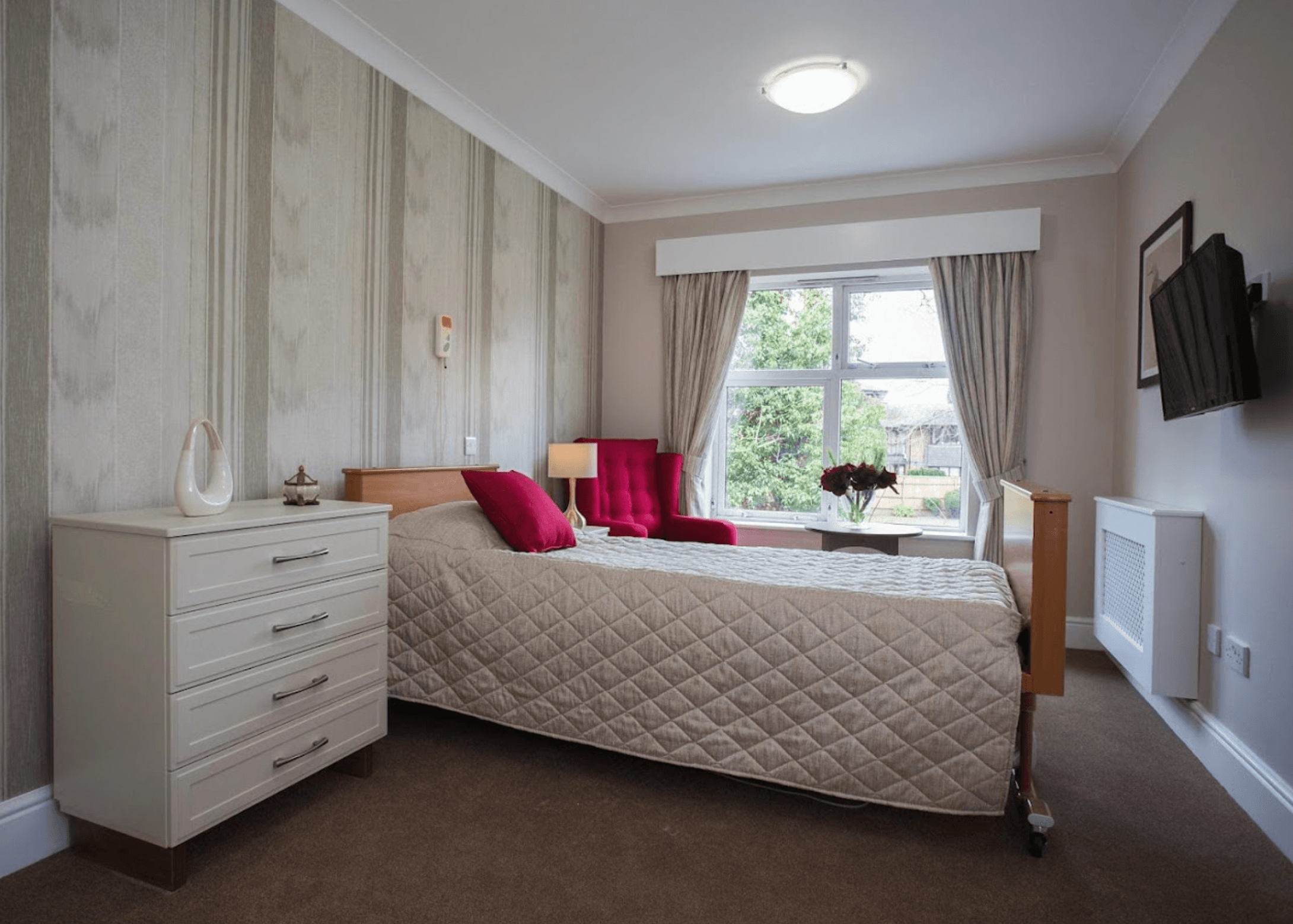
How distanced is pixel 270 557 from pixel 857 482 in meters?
2.81

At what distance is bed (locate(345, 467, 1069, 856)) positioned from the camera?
183 centimetres

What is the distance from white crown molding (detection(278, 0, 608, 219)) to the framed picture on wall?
2.98 meters

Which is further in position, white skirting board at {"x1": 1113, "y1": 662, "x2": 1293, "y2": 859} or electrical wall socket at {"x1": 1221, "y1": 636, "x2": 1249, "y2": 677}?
electrical wall socket at {"x1": 1221, "y1": 636, "x2": 1249, "y2": 677}

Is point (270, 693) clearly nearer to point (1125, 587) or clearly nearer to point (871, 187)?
point (1125, 587)

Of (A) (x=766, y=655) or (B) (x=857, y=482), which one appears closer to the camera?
(A) (x=766, y=655)

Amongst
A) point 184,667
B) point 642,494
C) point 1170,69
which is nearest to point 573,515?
point 642,494

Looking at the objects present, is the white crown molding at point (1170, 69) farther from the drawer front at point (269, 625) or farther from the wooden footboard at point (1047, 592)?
the drawer front at point (269, 625)

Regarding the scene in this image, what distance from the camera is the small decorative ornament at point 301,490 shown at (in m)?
2.12

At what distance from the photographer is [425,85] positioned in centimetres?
310

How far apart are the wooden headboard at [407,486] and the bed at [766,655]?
0.22 meters

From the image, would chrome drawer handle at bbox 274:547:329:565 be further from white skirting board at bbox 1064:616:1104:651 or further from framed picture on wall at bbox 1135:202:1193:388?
white skirting board at bbox 1064:616:1104:651

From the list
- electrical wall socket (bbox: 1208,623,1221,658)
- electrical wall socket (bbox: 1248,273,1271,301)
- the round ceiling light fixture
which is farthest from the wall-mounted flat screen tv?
the round ceiling light fixture

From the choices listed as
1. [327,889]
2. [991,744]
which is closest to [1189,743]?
[991,744]

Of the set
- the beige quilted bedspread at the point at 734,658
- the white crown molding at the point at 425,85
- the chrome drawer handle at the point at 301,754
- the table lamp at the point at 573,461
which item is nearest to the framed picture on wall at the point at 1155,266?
the beige quilted bedspread at the point at 734,658
